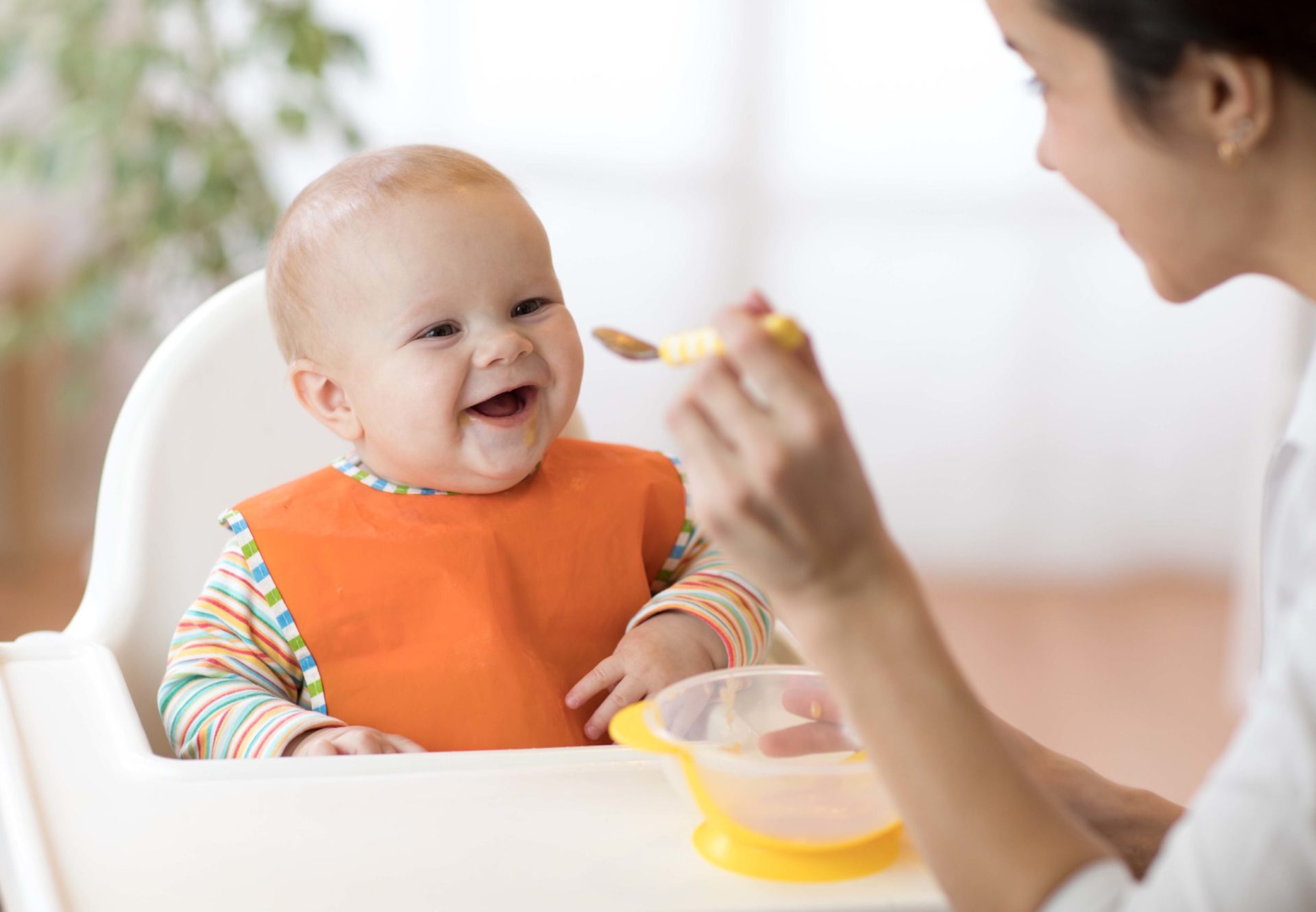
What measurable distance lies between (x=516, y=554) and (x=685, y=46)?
2375 mm

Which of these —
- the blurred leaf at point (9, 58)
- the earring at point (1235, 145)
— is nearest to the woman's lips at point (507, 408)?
the earring at point (1235, 145)

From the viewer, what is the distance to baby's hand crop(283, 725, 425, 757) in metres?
0.94

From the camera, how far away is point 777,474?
0.63 meters

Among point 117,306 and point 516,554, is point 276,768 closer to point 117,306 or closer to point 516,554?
point 516,554

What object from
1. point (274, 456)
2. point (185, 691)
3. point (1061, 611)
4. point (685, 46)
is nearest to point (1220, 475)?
point (1061, 611)

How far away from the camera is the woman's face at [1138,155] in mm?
736

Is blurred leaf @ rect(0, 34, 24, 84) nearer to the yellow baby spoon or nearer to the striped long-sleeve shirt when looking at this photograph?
the striped long-sleeve shirt

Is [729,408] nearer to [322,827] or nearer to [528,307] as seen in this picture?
[322,827]

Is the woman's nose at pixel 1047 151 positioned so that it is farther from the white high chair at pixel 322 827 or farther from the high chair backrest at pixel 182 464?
the high chair backrest at pixel 182 464

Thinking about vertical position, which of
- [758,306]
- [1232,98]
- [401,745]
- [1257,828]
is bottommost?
[401,745]

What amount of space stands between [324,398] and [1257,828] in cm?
80

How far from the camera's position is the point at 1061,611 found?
3359mm

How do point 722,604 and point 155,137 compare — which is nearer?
point 722,604

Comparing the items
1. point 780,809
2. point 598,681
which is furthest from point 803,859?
point 598,681
